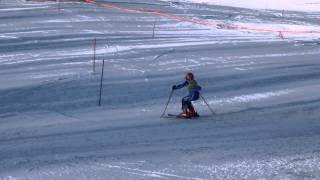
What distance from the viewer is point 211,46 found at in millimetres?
31359

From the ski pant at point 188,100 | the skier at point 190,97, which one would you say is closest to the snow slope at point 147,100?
the skier at point 190,97

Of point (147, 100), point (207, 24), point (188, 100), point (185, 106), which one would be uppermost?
point (188, 100)

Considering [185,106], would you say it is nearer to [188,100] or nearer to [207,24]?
[188,100]

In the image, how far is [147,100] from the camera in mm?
20844

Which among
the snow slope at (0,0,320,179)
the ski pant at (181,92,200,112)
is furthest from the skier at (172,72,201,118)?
the snow slope at (0,0,320,179)

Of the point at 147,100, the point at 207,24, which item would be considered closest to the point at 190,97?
the point at 147,100

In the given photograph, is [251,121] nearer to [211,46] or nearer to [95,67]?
[95,67]

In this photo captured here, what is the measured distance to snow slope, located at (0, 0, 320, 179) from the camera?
1312 cm

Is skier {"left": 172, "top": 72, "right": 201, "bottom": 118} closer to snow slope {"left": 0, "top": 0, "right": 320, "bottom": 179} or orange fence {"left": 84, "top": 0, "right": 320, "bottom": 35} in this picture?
snow slope {"left": 0, "top": 0, "right": 320, "bottom": 179}

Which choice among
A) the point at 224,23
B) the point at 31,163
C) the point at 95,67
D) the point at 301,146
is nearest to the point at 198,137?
the point at 301,146

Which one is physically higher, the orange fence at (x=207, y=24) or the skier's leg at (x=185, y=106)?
the skier's leg at (x=185, y=106)

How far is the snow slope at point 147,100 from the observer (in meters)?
13.1

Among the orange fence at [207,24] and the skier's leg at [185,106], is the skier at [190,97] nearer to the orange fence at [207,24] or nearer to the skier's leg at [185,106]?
the skier's leg at [185,106]

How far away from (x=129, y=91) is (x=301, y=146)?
846 cm
